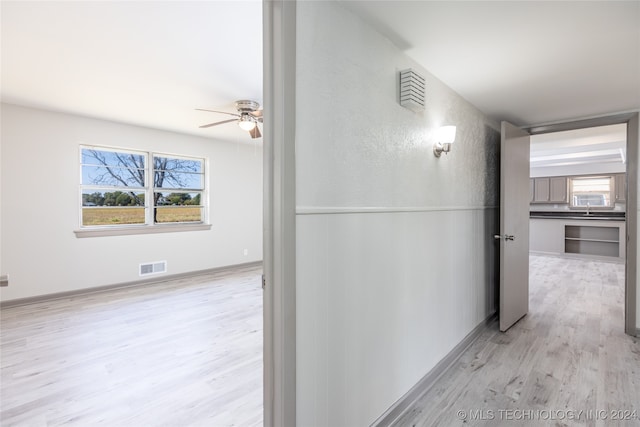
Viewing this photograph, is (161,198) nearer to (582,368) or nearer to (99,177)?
(99,177)

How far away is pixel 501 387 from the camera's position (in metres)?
2.28

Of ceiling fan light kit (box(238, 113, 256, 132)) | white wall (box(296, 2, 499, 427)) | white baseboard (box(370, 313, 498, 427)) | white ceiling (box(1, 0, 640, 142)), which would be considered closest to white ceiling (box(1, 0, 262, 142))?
white ceiling (box(1, 0, 640, 142))

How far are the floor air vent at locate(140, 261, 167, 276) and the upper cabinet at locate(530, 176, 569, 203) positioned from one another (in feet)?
29.9

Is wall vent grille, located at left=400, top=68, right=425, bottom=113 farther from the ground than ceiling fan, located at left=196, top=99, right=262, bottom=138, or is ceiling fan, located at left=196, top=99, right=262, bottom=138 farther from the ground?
ceiling fan, located at left=196, top=99, right=262, bottom=138

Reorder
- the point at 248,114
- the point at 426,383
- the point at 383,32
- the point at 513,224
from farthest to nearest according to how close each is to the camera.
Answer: the point at 248,114 → the point at 513,224 → the point at 426,383 → the point at 383,32

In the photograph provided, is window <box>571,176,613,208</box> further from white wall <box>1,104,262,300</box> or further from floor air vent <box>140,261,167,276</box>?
floor air vent <box>140,261,167,276</box>

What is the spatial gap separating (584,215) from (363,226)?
8.22 metres

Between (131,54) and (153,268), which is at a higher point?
(131,54)

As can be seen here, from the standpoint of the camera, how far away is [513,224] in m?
3.40

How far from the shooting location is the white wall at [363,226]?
1.44 meters

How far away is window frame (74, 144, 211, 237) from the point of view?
4.51 meters

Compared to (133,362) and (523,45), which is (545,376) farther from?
(133,362)

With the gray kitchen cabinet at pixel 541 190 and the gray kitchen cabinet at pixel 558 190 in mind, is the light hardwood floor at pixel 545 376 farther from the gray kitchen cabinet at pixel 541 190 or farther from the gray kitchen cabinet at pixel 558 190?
the gray kitchen cabinet at pixel 541 190

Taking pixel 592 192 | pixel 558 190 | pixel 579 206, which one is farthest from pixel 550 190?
pixel 592 192
